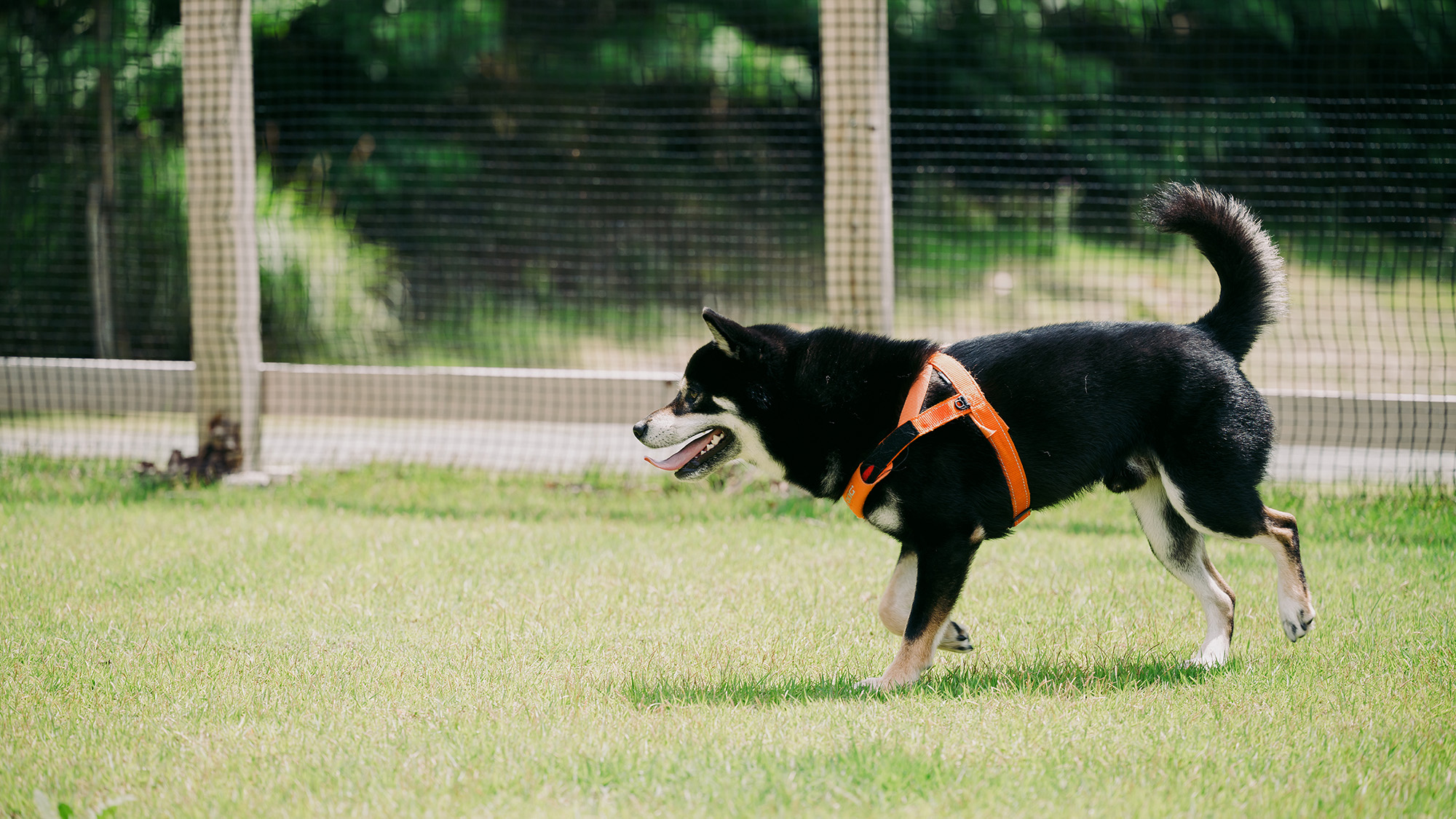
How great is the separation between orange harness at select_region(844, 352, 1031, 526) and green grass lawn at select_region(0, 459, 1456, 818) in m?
0.62

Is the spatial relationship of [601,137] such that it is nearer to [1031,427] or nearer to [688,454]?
[688,454]

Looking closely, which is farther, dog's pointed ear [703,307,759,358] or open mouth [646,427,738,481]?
open mouth [646,427,738,481]

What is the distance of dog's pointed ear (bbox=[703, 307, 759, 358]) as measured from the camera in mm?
3539

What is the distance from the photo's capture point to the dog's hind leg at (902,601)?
366cm

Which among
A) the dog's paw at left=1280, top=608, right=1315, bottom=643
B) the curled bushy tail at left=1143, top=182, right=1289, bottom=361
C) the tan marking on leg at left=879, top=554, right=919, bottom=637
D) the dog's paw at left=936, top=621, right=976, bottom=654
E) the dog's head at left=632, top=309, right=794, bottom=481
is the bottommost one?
the dog's paw at left=936, top=621, right=976, bottom=654

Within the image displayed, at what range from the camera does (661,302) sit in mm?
13812

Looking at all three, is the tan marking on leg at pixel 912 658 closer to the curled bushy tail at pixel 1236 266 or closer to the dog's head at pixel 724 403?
the dog's head at pixel 724 403

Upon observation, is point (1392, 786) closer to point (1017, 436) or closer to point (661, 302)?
point (1017, 436)

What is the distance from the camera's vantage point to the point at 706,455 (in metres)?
3.81

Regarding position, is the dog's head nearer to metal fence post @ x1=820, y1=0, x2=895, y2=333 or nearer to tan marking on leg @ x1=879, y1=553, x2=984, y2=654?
tan marking on leg @ x1=879, y1=553, x2=984, y2=654

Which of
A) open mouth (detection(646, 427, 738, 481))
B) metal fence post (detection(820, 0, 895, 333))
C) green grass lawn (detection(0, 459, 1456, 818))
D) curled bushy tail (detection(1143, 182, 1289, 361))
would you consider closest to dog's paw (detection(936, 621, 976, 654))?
green grass lawn (detection(0, 459, 1456, 818))

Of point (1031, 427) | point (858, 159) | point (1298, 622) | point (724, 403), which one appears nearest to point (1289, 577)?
point (1298, 622)

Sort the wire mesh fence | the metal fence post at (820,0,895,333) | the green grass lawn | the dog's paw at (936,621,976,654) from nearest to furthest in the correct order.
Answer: the green grass lawn → the dog's paw at (936,621,976,654) → the metal fence post at (820,0,895,333) → the wire mesh fence

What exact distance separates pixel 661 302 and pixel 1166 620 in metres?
10.2
